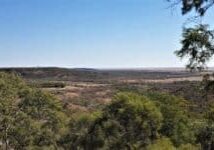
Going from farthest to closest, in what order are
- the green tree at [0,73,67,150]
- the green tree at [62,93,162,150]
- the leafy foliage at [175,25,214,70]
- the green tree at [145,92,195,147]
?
the green tree at [145,92,195,147] < the green tree at [62,93,162,150] < the green tree at [0,73,67,150] < the leafy foliage at [175,25,214,70]

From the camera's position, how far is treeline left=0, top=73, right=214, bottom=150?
45.0 metres

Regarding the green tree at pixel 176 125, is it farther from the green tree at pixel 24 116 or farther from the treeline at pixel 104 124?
the green tree at pixel 24 116

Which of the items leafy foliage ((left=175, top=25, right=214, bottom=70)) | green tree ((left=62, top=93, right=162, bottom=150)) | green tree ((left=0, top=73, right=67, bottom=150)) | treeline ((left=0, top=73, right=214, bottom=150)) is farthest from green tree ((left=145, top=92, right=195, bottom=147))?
leafy foliage ((left=175, top=25, right=214, bottom=70))

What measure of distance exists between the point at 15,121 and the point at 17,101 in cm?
217

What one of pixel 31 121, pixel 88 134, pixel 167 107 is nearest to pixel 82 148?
pixel 88 134

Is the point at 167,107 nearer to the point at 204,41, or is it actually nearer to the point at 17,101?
the point at 17,101

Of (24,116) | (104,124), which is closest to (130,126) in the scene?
(104,124)

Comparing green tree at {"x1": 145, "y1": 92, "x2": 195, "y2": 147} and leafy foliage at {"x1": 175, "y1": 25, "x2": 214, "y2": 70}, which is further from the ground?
leafy foliage at {"x1": 175, "y1": 25, "x2": 214, "y2": 70}

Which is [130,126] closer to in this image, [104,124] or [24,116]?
[104,124]

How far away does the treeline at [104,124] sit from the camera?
148ft

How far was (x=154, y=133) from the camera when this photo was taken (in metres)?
45.9

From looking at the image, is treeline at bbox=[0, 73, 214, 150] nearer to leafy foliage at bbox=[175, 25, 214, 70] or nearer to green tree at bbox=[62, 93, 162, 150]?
green tree at bbox=[62, 93, 162, 150]

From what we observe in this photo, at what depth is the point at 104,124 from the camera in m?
47.2

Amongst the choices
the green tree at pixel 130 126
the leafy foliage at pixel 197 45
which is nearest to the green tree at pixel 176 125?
the green tree at pixel 130 126
